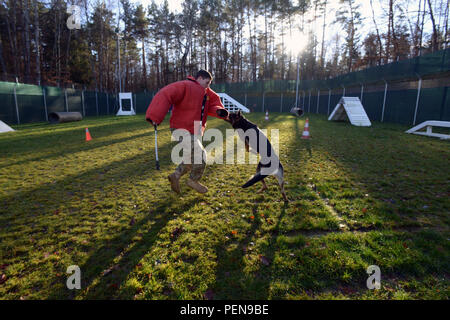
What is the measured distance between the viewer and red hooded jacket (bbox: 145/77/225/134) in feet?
11.9

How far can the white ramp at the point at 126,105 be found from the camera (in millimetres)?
28609

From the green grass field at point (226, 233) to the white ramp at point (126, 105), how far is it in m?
24.2

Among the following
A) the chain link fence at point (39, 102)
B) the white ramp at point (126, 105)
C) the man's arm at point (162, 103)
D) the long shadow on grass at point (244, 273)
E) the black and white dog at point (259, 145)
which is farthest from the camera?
the white ramp at point (126, 105)

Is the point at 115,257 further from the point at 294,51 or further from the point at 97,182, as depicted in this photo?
the point at 294,51

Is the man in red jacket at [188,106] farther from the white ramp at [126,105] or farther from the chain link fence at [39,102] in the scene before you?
the white ramp at [126,105]

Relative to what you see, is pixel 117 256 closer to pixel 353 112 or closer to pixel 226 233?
pixel 226 233

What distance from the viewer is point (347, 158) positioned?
7.12 metres

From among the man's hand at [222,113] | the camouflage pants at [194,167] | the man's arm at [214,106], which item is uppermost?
the man's arm at [214,106]

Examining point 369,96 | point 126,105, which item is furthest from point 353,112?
point 126,105

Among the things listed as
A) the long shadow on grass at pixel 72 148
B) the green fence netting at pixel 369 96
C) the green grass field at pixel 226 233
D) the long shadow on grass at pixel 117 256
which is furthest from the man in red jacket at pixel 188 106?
the green fence netting at pixel 369 96

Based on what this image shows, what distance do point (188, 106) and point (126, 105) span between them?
31.1 m
